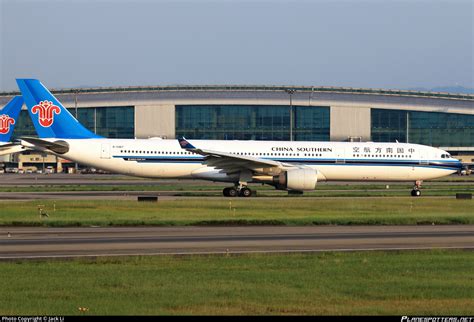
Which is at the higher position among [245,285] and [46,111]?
[46,111]

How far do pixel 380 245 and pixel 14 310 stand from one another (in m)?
14.1

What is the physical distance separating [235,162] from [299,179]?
427 centimetres

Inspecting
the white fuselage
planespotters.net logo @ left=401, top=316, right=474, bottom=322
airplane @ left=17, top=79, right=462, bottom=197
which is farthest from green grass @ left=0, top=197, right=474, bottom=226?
planespotters.net logo @ left=401, top=316, right=474, bottom=322

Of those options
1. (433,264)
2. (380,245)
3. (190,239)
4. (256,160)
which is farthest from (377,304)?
(256,160)

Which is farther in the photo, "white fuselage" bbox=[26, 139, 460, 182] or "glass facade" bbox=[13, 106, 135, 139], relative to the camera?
"glass facade" bbox=[13, 106, 135, 139]

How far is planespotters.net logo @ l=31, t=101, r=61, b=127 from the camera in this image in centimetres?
5356

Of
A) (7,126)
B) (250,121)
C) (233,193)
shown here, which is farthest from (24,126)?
(233,193)

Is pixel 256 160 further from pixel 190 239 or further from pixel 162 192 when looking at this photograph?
pixel 190 239

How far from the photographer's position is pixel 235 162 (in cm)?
5025

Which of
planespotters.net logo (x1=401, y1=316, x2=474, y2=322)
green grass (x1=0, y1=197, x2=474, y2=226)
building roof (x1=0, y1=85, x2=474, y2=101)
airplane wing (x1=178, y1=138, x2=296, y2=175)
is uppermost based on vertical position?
building roof (x1=0, y1=85, x2=474, y2=101)

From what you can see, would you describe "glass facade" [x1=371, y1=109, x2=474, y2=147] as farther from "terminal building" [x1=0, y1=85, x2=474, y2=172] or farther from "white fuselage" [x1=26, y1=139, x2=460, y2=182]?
"white fuselage" [x1=26, y1=139, x2=460, y2=182]

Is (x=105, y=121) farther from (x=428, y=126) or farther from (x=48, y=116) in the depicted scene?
(x=48, y=116)

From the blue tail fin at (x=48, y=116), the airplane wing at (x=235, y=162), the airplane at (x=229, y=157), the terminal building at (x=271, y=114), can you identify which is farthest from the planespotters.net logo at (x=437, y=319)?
the terminal building at (x=271, y=114)

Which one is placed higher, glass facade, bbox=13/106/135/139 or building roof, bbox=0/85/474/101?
building roof, bbox=0/85/474/101
